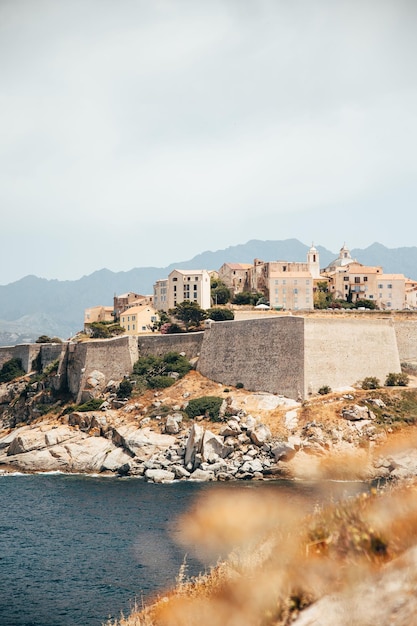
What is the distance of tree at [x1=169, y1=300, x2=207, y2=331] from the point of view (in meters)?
71.6

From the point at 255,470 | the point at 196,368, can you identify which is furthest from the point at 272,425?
the point at 196,368

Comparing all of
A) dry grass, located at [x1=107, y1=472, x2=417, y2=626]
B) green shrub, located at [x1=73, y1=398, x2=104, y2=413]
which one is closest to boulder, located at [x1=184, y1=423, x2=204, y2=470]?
green shrub, located at [x1=73, y1=398, x2=104, y2=413]

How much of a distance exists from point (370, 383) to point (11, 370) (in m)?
43.4

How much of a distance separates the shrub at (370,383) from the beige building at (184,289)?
30321 mm

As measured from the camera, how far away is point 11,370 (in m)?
77.3

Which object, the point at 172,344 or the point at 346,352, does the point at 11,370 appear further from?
the point at 346,352

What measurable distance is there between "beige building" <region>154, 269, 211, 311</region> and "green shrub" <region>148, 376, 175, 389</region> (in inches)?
818

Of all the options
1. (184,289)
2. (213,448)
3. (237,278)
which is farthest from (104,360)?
(237,278)

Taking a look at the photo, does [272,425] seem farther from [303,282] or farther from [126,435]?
[303,282]

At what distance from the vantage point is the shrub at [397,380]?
5259 cm

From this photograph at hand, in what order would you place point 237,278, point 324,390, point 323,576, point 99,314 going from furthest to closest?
point 99,314, point 237,278, point 324,390, point 323,576

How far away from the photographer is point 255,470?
44.1 metres

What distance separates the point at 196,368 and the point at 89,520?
2623 cm

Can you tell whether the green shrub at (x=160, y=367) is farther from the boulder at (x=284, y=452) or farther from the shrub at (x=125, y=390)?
the boulder at (x=284, y=452)
